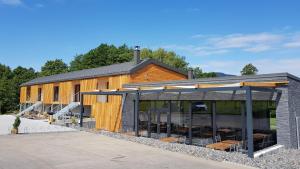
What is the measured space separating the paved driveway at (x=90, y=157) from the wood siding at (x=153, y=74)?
10017 millimetres

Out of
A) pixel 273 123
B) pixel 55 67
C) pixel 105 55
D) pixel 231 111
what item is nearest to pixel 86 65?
pixel 105 55

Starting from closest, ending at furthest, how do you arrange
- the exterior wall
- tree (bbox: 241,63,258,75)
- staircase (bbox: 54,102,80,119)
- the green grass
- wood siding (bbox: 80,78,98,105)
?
the green grass → wood siding (bbox: 80,78,98,105) → staircase (bbox: 54,102,80,119) → the exterior wall → tree (bbox: 241,63,258,75)

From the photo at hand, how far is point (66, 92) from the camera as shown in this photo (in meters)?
32.6

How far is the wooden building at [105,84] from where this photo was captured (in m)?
21.9

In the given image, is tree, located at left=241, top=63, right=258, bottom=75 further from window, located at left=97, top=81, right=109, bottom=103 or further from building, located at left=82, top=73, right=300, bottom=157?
building, located at left=82, top=73, right=300, bottom=157

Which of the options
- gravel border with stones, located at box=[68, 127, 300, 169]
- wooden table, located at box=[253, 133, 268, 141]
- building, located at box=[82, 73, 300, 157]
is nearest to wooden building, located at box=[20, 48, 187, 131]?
building, located at box=[82, 73, 300, 157]

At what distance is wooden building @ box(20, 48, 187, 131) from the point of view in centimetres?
2191

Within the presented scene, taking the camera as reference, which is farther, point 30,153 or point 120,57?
point 120,57

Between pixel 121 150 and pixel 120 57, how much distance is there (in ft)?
166

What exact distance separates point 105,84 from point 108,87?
1187mm

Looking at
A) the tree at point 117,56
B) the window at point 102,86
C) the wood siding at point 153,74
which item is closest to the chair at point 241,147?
the wood siding at point 153,74

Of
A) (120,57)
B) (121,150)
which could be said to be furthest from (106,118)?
(120,57)

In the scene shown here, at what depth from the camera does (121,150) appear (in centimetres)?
1313

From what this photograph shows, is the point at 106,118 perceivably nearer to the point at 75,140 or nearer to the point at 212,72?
the point at 75,140
